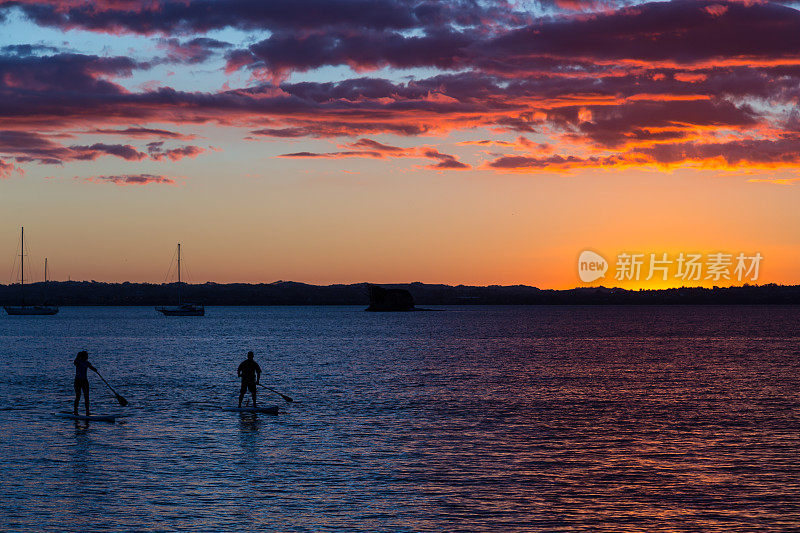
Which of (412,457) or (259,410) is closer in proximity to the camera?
(412,457)

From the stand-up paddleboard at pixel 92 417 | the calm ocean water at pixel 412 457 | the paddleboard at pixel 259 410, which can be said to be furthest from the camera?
the paddleboard at pixel 259 410

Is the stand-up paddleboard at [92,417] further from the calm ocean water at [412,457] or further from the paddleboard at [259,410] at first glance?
the paddleboard at [259,410]

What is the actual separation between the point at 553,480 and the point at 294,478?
6.78 meters

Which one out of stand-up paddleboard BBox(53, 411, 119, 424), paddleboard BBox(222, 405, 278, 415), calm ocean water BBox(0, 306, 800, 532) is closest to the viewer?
calm ocean water BBox(0, 306, 800, 532)

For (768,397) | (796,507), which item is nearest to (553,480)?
(796,507)

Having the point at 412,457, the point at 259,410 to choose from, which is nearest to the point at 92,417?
the point at 259,410

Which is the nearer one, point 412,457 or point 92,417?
point 412,457

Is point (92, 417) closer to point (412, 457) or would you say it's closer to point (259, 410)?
point (259, 410)

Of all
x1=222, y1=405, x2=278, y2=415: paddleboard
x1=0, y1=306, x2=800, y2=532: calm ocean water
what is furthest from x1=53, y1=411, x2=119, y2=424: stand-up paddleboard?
x1=222, y1=405, x2=278, y2=415: paddleboard

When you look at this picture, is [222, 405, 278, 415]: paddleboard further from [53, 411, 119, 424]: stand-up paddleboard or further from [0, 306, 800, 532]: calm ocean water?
[53, 411, 119, 424]: stand-up paddleboard

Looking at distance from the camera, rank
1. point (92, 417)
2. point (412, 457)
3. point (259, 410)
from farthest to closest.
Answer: point (259, 410), point (92, 417), point (412, 457)

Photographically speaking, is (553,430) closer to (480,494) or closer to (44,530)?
(480,494)

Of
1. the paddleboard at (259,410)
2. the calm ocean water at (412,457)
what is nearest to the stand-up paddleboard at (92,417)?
the calm ocean water at (412,457)

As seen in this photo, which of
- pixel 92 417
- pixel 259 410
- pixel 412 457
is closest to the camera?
pixel 412 457
